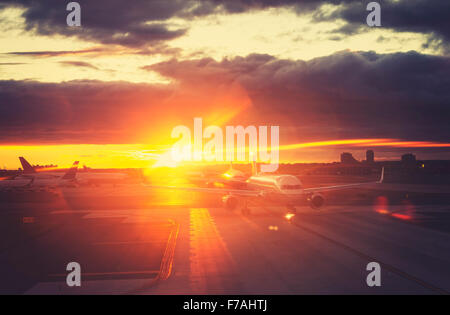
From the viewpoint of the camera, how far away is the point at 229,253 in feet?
79.4

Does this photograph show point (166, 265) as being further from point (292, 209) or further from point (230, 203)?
point (292, 209)

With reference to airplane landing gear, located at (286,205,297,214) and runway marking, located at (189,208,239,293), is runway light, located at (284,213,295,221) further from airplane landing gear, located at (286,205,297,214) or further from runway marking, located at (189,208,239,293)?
runway marking, located at (189,208,239,293)

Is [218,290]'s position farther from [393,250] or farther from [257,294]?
[393,250]

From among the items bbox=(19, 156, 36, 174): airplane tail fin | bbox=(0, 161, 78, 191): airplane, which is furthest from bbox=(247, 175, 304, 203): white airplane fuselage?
bbox=(19, 156, 36, 174): airplane tail fin

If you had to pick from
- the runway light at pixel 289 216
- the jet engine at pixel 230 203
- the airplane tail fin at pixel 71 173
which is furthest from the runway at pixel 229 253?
the airplane tail fin at pixel 71 173

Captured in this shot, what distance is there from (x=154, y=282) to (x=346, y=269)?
9683mm

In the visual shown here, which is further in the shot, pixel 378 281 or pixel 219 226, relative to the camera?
pixel 219 226

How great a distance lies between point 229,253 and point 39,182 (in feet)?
265

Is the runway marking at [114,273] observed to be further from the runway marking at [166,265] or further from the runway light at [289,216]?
the runway light at [289,216]

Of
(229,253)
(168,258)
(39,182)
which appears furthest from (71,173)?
(229,253)

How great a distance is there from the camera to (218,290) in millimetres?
17016
